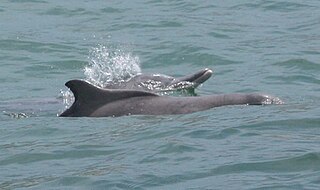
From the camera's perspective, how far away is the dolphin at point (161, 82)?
15.0 meters

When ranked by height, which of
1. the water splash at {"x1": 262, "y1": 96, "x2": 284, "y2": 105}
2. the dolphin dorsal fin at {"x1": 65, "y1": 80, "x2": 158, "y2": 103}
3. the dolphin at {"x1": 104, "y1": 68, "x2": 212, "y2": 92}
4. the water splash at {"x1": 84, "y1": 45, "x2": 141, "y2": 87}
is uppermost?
the dolphin dorsal fin at {"x1": 65, "y1": 80, "x2": 158, "y2": 103}

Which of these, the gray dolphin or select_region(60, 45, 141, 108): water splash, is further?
select_region(60, 45, 141, 108): water splash

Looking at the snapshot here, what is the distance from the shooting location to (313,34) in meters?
21.1

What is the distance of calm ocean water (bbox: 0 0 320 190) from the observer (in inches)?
436

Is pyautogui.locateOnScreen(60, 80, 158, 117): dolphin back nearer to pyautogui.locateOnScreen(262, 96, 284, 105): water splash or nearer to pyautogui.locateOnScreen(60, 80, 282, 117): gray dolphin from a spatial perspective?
pyautogui.locateOnScreen(60, 80, 282, 117): gray dolphin

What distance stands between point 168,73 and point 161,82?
2429 millimetres

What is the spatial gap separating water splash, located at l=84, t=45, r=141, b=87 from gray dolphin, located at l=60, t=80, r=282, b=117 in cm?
217

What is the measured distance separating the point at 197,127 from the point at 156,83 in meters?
2.90

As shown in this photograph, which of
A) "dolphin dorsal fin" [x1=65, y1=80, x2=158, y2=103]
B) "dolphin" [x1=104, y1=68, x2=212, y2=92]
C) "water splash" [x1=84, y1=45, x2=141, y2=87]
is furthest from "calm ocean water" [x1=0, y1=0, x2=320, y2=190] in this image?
"dolphin" [x1=104, y1=68, x2=212, y2=92]

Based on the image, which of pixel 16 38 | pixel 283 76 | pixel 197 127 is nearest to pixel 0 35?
pixel 16 38

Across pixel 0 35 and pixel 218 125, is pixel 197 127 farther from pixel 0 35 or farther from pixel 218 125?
pixel 0 35

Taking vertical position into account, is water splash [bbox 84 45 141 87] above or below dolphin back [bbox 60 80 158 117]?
below

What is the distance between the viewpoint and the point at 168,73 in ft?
59.1

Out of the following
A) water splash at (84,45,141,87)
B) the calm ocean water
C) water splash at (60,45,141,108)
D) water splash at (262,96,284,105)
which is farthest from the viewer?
water splash at (84,45,141,87)
